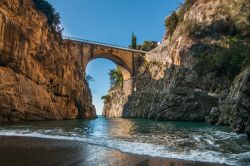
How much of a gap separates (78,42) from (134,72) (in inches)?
698

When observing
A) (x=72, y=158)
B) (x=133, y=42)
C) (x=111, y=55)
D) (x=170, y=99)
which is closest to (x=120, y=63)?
(x=111, y=55)

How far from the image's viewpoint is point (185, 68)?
178 ft

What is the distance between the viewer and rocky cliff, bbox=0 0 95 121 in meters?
32.6

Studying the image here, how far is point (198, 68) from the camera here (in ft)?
171

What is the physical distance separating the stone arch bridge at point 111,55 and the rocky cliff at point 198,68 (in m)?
2.42

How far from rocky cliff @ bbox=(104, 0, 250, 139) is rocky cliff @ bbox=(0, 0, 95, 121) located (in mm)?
15870

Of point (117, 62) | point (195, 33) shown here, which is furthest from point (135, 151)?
point (117, 62)

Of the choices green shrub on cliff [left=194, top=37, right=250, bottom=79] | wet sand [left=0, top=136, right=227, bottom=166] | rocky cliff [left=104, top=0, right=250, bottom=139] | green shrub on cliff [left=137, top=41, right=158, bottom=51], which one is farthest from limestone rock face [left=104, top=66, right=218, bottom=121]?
wet sand [left=0, top=136, right=227, bottom=166]

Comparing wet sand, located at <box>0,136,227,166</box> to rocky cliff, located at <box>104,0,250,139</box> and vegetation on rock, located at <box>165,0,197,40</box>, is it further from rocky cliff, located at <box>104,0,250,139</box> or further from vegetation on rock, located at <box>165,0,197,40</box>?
vegetation on rock, located at <box>165,0,197,40</box>

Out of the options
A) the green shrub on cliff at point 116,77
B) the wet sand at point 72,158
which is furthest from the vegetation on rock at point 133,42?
the wet sand at point 72,158

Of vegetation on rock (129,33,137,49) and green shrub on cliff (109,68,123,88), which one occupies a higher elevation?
vegetation on rock (129,33,137,49)

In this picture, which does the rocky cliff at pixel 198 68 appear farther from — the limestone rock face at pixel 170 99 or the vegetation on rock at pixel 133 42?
the vegetation on rock at pixel 133 42

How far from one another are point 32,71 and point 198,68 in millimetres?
29220

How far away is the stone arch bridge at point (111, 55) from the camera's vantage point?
212 feet
